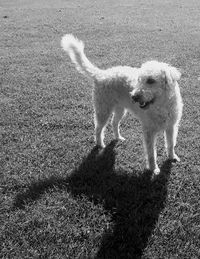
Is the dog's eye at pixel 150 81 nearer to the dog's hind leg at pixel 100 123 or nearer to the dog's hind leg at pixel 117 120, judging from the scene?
the dog's hind leg at pixel 100 123

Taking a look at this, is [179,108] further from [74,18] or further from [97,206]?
[74,18]

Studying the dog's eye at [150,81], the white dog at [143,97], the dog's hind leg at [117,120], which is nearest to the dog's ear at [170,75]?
the white dog at [143,97]

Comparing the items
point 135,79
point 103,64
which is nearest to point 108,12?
point 103,64

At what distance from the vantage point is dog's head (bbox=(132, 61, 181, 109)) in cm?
490

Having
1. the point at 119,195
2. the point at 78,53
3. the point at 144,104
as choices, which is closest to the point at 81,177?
the point at 119,195

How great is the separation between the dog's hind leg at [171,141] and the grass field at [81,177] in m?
0.19

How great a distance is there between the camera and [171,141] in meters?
5.61

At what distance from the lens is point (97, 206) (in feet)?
15.5

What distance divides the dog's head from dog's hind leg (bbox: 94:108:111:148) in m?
1.19

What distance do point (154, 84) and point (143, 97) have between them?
0.87 feet

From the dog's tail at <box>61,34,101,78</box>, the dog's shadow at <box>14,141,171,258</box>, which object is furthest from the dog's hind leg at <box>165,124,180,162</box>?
the dog's tail at <box>61,34,101,78</box>

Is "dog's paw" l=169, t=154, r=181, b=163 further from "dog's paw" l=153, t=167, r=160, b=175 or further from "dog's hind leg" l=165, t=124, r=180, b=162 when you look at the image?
"dog's paw" l=153, t=167, r=160, b=175

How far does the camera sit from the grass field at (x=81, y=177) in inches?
163

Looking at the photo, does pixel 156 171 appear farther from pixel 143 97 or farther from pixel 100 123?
pixel 100 123
